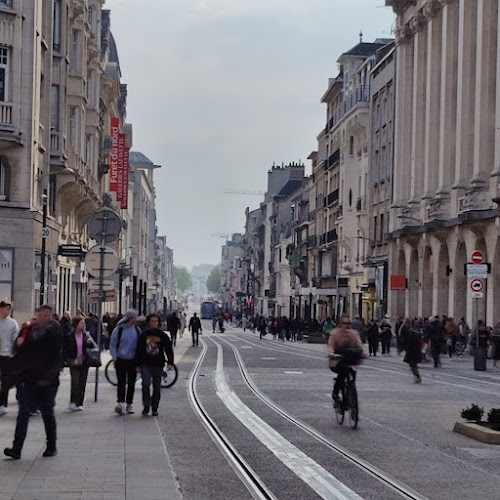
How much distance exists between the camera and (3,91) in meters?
43.0

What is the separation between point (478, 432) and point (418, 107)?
58.5 meters

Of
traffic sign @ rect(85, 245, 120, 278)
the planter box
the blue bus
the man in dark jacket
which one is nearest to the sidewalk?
the man in dark jacket

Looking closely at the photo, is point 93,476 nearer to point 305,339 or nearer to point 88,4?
point 88,4

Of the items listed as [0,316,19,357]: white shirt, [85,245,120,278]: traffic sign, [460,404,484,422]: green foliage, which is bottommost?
[460,404,484,422]: green foliage

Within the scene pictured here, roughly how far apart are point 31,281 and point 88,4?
952 inches

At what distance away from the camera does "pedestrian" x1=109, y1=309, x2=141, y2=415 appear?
858 inches

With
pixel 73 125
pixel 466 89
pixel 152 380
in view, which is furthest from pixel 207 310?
pixel 152 380

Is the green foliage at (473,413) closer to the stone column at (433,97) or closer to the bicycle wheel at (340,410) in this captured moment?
the bicycle wheel at (340,410)

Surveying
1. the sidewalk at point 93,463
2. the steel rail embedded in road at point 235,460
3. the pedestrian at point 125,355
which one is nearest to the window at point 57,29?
the steel rail embedded in road at point 235,460

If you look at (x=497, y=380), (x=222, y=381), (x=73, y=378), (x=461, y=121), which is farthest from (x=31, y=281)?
(x=461, y=121)

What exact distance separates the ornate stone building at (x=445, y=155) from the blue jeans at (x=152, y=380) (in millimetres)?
32940

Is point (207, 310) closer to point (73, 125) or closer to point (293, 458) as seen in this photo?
point (73, 125)

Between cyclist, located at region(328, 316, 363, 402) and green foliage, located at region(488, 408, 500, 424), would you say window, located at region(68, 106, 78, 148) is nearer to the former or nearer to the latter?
cyclist, located at region(328, 316, 363, 402)

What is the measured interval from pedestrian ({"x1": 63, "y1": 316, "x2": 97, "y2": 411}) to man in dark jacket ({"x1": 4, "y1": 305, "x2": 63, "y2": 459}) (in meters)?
7.39
